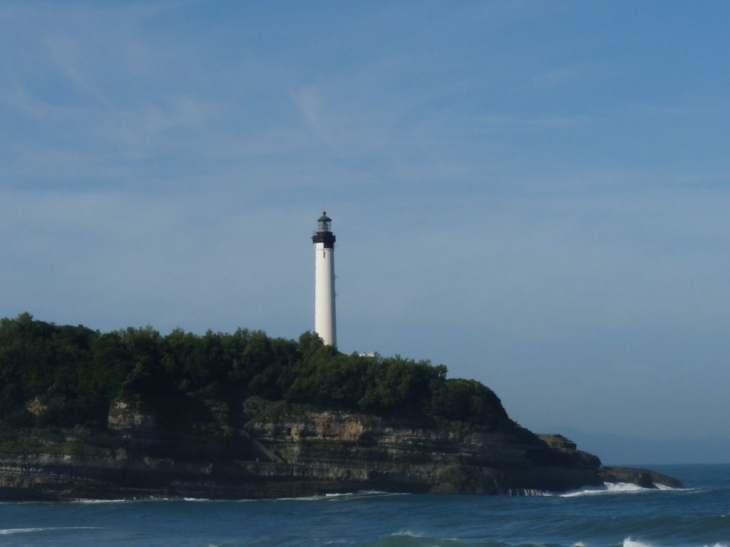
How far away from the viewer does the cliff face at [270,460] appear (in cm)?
4519

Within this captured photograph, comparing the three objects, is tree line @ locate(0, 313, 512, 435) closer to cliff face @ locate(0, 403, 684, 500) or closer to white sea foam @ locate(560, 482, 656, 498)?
cliff face @ locate(0, 403, 684, 500)

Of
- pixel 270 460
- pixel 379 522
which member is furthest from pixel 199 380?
pixel 379 522

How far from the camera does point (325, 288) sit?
58.7m

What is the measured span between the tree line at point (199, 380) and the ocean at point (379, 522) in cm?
491

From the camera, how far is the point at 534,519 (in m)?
34.6

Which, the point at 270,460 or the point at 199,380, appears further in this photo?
the point at 199,380

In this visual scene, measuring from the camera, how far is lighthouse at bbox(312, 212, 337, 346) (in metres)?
58.7

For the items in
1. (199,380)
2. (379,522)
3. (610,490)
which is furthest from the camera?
(610,490)

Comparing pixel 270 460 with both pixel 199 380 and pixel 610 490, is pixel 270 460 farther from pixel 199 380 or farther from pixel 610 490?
pixel 610 490

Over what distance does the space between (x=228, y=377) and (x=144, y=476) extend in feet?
24.0

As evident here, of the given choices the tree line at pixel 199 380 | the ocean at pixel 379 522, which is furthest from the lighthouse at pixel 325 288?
the ocean at pixel 379 522

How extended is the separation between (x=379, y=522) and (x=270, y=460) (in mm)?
14670

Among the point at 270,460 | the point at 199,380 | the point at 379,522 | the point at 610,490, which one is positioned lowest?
the point at 379,522

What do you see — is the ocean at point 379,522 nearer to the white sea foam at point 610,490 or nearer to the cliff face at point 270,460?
the cliff face at point 270,460
